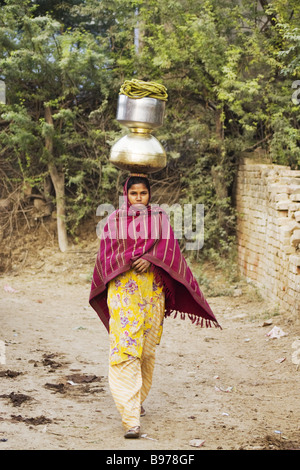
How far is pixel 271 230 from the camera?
8.72 m

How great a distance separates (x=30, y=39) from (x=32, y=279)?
14.2 feet

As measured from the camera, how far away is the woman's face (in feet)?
13.3

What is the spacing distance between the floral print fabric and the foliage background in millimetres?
6098

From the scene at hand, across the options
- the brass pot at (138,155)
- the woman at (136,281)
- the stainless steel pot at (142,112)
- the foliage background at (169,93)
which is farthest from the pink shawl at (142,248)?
the foliage background at (169,93)

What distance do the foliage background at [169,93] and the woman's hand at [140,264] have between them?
6.10 m

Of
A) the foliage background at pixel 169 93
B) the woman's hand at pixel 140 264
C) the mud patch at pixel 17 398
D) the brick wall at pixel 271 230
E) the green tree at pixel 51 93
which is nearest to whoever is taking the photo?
the woman's hand at pixel 140 264

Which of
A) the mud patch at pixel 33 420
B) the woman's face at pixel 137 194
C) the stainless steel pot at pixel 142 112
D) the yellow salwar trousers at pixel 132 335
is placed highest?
the stainless steel pot at pixel 142 112

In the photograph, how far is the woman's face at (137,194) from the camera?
13.3ft

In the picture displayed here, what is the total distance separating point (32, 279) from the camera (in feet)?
36.4

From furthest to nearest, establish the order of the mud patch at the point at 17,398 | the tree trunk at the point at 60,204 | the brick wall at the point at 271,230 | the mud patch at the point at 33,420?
the tree trunk at the point at 60,204, the brick wall at the point at 271,230, the mud patch at the point at 17,398, the mud patch at the point at 33,420

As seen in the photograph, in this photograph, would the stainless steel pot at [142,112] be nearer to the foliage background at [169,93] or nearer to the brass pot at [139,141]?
the brass pot at [139,141]

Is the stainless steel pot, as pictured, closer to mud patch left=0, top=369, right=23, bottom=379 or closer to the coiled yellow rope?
the coiled yellow rope

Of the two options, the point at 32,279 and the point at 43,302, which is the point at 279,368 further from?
the point at 32,279
